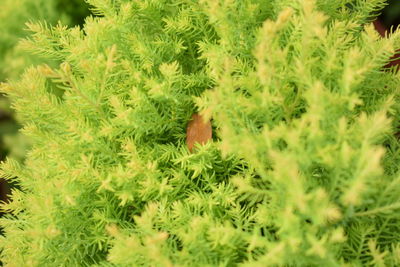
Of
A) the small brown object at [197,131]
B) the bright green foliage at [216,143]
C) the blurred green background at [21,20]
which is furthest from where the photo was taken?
the blurred green background at [21,20]

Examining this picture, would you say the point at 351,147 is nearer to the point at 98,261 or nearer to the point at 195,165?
the point at 195,165

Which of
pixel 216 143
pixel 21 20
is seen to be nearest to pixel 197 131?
pixel 216 143

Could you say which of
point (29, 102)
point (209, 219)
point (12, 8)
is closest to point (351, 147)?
point (209, 219)

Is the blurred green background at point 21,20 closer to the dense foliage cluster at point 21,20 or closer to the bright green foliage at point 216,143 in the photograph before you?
the dense foliage cluster at point 21,20

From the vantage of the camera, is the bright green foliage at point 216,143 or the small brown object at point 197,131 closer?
the bright green foliage at point 216,143

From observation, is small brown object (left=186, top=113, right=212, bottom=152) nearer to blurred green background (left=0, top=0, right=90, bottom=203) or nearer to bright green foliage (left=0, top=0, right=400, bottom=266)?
bright green foliage (left=0, top=0, right=400, bottom=266)

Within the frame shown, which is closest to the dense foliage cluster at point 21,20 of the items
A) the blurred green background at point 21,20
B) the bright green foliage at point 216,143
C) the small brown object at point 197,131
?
the blurred green background at point 21,20

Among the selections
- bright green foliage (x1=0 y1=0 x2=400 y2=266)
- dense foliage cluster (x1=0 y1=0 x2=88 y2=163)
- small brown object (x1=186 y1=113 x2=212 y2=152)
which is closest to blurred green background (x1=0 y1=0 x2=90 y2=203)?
dense foliage cluster (x1=0 y1=0 x2=88 y2=163)
